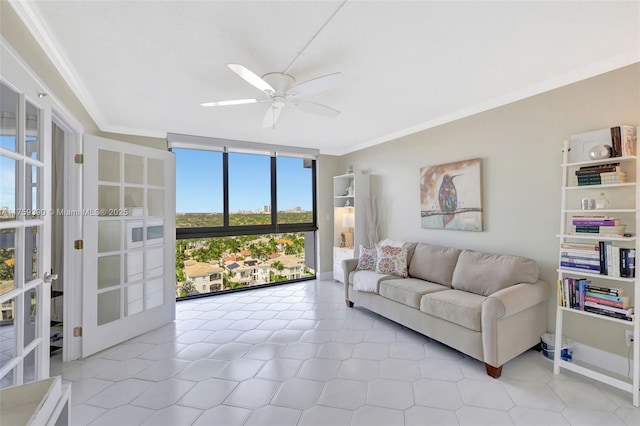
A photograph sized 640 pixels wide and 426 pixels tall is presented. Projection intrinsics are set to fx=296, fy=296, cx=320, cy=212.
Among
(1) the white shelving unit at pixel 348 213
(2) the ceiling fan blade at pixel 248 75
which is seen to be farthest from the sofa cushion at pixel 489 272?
(2) the ceiling fan blade at pixel 248 75

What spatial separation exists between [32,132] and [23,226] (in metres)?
0.53

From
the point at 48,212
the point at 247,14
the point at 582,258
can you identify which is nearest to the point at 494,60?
the point at 582,258

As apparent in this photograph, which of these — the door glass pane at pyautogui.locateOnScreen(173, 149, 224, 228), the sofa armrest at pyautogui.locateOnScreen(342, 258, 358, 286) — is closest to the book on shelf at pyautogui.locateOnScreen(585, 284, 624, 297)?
the sofa armrest at pyautogui.locateOnScreen(342, 258, 358, 286)

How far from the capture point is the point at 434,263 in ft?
11.1

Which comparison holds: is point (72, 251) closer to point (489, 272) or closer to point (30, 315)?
point (30, 315)

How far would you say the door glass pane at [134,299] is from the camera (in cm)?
304

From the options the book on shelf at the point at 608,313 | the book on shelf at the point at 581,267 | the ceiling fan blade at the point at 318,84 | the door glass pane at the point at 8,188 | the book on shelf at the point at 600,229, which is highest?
the ceiling fan blade at the point at 318,84

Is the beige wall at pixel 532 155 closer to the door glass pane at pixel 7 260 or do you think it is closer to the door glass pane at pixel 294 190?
the door glass pane at pixel 294 190

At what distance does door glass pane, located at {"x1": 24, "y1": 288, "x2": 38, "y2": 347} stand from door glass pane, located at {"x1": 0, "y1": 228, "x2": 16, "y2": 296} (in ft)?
0.63

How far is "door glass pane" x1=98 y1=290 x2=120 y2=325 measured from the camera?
2.80 metres

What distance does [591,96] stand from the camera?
244 centimetres

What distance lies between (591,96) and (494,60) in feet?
3.09

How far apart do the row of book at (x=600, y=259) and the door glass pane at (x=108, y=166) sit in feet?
13.3

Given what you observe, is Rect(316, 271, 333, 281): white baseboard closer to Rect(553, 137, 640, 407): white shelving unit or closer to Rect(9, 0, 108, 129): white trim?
Rect(553, 137, 640, 407): white shelving unit
